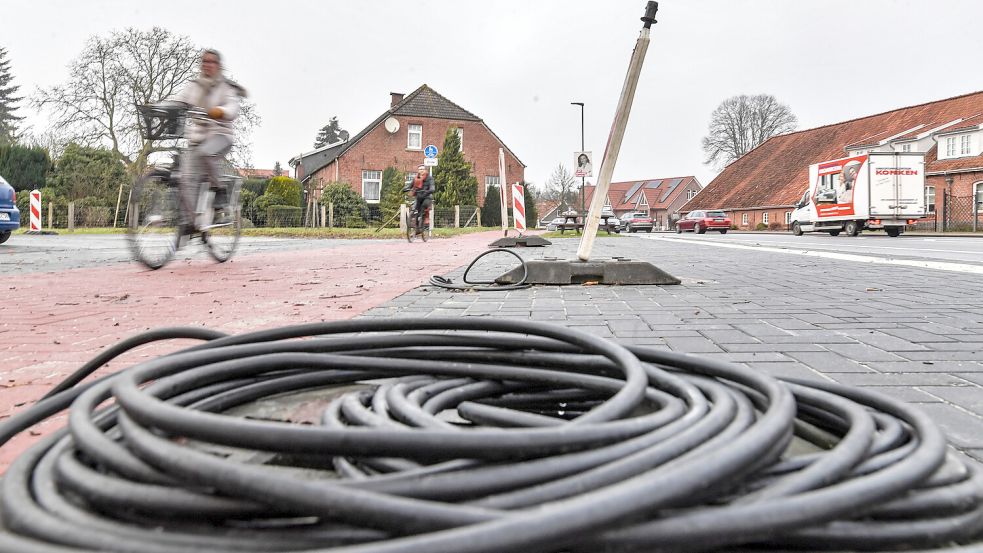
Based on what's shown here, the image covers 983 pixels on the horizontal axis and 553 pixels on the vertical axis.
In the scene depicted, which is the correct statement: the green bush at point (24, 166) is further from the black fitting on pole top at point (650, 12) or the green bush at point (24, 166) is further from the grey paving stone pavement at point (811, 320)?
the black fitting on pole top at point (650, 12)

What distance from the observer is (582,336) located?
165 cm

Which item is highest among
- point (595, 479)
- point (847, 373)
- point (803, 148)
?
point (803, 148)

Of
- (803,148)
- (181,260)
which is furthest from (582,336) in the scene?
(803,148)

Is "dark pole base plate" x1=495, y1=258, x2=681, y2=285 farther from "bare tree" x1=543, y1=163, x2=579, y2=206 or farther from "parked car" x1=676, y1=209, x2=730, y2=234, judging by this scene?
"bare tree" x1=543, y1=163, x2=579, y2=206

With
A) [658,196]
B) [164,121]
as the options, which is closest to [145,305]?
[164,121]

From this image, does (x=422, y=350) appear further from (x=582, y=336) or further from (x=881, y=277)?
(x=881, y=277)

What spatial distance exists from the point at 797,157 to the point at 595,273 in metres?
47.1

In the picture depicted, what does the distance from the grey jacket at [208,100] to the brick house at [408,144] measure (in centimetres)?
3272

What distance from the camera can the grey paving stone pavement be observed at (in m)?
2.20

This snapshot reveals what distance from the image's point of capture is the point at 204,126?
20.5 ft

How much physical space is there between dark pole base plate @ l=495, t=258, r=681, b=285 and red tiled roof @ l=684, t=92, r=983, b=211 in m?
35.2

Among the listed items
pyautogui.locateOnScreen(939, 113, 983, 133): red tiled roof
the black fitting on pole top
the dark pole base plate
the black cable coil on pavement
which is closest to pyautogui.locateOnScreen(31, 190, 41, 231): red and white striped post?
the dark pole base plate

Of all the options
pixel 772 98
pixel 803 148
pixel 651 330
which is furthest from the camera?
pixel 772 98

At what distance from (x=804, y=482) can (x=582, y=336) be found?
775 mm
